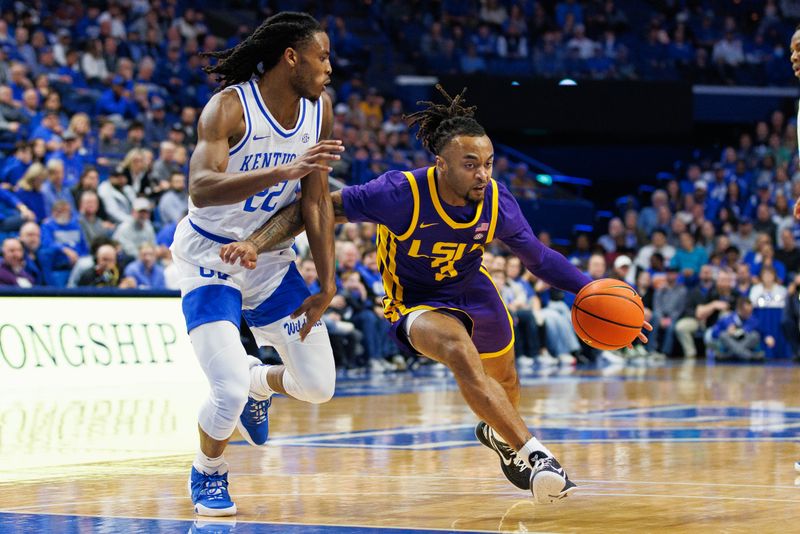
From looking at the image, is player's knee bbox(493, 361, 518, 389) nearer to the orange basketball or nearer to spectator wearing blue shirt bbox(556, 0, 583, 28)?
the orange basketball

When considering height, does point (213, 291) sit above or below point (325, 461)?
above

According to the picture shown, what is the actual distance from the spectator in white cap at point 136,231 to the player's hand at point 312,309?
345 inches

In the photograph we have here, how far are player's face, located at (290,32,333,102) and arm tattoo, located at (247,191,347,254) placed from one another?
52 cm

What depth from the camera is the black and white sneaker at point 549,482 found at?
16.3ft

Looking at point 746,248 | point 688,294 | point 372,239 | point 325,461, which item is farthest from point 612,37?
point 325,461

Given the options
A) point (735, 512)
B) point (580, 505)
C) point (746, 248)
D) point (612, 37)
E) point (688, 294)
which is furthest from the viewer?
point (612, 37)

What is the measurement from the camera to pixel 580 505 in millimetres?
5305

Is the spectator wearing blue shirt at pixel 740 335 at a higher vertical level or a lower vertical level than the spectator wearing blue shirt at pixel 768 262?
lower

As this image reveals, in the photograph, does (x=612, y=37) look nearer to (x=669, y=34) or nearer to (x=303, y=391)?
(x=669, y=34)

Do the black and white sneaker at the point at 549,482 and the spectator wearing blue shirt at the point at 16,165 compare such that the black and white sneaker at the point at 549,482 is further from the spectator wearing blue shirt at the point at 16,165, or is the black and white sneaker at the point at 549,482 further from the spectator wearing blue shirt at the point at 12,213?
the spectator wearing blue shirt at the point at 16,165

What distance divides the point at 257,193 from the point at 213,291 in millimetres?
476

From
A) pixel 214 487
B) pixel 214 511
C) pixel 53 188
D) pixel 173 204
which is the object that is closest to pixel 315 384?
pixel 214 487

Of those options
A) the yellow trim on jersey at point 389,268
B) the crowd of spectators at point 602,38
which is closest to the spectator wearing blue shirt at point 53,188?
the yellow trim on jersey at point 389,268

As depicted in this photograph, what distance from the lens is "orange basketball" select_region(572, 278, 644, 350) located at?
576cm
